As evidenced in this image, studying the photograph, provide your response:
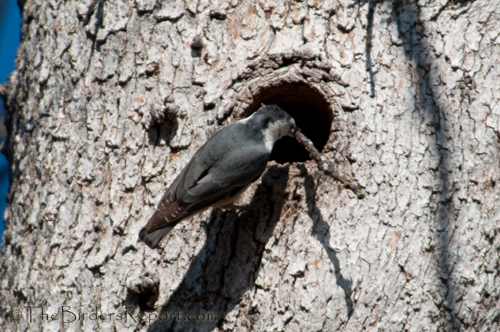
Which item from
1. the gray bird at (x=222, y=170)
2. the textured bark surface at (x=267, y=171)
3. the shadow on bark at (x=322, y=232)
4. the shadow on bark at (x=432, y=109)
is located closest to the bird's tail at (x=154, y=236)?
the gray bird at (x=222, y=170)

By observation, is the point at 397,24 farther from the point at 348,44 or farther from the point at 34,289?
the point at 34,289

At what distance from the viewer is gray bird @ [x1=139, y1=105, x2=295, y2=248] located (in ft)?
7.57

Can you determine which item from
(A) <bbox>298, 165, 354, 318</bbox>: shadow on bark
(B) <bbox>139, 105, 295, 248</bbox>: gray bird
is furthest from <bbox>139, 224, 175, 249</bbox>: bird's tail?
(A) <bbox>298, 165, 354, 318</bbox>: shadow on bark

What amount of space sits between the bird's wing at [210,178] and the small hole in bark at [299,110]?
1.11 ft

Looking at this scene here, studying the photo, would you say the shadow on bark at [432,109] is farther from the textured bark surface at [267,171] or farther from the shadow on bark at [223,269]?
the shadow on bark at [223,269]

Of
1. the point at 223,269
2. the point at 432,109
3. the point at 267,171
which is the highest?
the point at 432,109

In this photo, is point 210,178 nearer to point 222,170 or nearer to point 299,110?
point 222,170

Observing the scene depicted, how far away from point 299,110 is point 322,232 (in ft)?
4.10

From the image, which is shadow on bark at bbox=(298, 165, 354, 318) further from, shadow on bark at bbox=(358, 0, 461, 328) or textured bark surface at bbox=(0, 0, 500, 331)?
shadow on bark at bbox=(358, 0, 461, 328)

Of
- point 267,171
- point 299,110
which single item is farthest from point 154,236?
point 299,110

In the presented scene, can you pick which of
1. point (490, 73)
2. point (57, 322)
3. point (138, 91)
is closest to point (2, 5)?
point (138, 91)

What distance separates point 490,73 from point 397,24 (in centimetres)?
59

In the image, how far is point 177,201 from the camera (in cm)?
231

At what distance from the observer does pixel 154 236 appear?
87.4 inches
